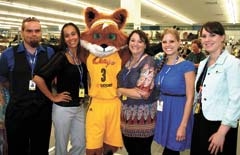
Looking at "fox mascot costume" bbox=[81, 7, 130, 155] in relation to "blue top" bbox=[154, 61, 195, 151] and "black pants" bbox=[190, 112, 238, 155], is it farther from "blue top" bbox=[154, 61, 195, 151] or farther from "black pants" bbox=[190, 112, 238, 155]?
"black pants" bbox=[190, 112, 238, 155]

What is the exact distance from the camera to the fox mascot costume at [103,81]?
9.38 ft

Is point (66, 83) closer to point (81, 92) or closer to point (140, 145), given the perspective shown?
point (81, 92)

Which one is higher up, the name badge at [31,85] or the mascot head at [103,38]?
the mascot head at [103,38]

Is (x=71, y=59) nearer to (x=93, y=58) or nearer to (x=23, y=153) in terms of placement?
(x=93, y=58)

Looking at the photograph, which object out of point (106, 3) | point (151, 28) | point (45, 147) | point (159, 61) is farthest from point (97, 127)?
point (106, 3)

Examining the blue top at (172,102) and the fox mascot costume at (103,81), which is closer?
the blue top at (172,102)

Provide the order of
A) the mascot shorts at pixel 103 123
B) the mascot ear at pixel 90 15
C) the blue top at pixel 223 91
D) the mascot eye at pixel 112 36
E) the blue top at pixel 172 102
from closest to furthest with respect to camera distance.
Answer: the blue top at pixel 223 91
the blue top at pixel 172 102
the mascot shorts at pixel 103 123
the mascot eye at pixel 112 36
the mascot ear at pixel 90 15

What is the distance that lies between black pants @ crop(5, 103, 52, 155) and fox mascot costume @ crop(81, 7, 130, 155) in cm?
44

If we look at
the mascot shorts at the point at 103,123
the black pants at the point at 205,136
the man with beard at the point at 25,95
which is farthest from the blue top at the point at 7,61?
the black pants at the point at 205,136

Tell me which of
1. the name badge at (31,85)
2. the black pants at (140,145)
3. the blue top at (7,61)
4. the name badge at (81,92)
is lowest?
the black pants at (140,145)

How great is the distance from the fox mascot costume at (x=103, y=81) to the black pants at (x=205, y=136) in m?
0.80

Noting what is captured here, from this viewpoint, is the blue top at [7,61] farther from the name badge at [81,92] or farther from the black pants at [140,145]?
the black pants at [140,145]

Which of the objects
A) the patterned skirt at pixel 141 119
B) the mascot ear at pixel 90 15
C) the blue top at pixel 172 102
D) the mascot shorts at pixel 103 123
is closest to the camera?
the blue top at pixel 172 102

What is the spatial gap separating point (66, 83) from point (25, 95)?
39 centimetres
